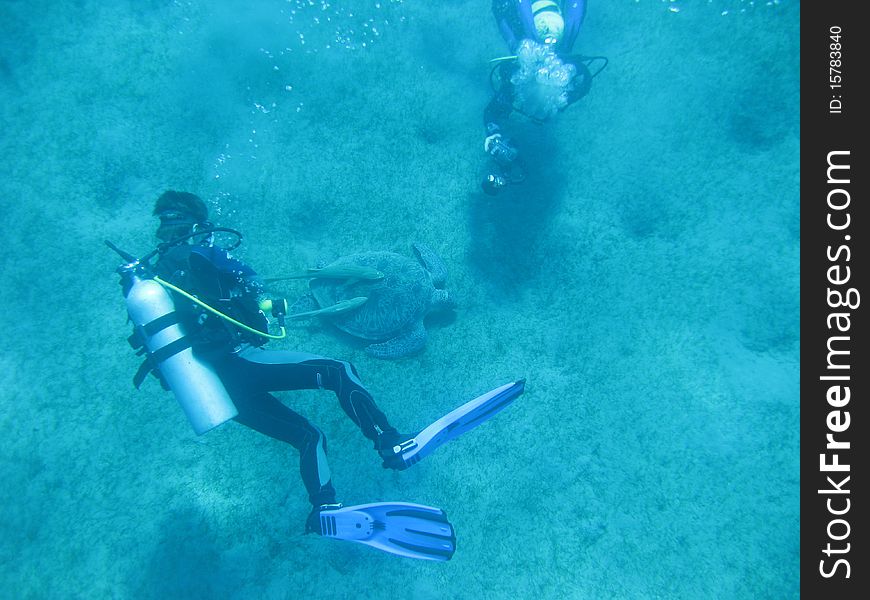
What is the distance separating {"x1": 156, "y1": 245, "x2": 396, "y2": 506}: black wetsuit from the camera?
8.27 ft

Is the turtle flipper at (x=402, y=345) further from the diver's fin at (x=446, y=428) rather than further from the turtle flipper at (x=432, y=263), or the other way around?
the diver's fin at (x=446, y=428)

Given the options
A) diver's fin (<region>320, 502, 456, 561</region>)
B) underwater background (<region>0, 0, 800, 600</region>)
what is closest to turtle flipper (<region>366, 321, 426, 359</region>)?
underwater background (<region>0, 0, 800, 600</region>)

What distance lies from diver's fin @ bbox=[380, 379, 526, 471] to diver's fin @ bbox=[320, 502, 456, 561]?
1.11 ft

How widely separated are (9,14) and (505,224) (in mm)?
7122

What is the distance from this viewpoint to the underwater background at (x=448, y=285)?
3410mm

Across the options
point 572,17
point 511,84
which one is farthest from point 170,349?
point 572,17

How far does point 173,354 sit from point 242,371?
0.52 m

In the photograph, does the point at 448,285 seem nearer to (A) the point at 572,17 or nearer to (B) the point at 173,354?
(B) the point at 173,354

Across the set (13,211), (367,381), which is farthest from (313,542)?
(13,211)

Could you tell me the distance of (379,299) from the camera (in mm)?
3854

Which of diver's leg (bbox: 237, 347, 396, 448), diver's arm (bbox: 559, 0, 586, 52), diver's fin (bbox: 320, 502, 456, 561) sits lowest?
diver's fin (bbox: 320, 502, 456, 561)

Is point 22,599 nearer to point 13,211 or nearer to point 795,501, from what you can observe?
point 13,211

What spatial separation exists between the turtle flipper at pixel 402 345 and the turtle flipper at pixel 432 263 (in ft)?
1.79

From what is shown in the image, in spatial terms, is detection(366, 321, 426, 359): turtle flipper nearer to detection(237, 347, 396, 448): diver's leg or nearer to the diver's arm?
detection(237, 347, 396, 448): diver's leg
